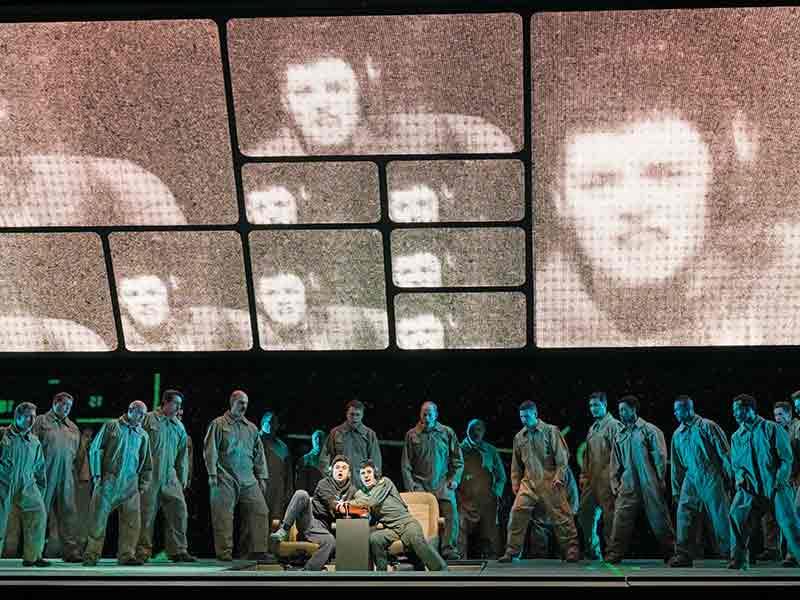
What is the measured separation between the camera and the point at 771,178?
7.58m

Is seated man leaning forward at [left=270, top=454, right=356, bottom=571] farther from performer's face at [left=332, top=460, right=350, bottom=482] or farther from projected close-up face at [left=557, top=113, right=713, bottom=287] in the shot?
projected close-up face at [left=557, top=113, right=713, bottom=287]

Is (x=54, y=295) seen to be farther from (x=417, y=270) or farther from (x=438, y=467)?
(x=438, y=467)

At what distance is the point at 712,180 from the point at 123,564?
482 cm

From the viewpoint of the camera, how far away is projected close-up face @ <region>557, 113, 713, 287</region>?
7555mm

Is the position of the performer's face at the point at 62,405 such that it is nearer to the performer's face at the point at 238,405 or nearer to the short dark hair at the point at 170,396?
the short dark hair at the point at 170,396

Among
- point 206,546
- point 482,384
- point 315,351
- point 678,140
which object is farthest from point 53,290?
point 678,140

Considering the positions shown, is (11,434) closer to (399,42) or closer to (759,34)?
(399,42)

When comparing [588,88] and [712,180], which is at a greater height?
[588,88]

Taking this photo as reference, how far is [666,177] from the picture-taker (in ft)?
25.0

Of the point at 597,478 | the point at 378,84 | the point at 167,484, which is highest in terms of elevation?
the point at 378,84

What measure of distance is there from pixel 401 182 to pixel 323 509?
2170 mm

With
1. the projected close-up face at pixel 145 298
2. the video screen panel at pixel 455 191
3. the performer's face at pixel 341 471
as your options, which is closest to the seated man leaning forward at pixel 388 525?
the performer's face at pixel 341 471

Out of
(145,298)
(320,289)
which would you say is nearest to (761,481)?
(320,289)

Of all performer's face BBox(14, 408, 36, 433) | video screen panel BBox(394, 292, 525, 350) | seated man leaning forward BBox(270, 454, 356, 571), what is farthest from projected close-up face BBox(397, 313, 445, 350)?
performer's face BBox(14, 408, 36, 433)
